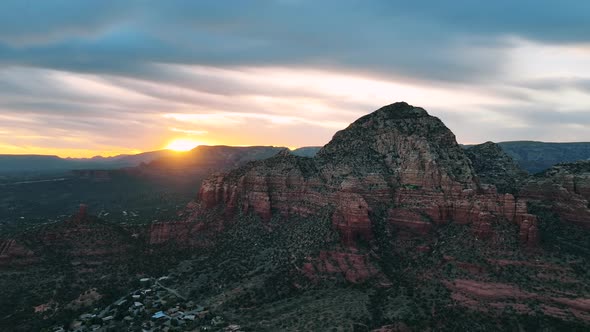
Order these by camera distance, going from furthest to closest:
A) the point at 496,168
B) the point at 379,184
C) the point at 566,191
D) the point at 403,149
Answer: the point at 496,168 < the point at 403,149 < the point at 379,184 < the point at 566,191

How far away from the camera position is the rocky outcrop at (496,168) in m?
104

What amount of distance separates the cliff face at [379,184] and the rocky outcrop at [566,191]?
1172cm

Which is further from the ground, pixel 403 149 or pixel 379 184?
pixel 403 149

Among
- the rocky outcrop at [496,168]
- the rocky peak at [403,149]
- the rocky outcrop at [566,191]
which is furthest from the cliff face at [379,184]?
the rocky outcrop at [566,191]

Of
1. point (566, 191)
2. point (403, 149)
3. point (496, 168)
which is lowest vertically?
point (566, 191)

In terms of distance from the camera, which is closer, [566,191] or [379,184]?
[566,191]

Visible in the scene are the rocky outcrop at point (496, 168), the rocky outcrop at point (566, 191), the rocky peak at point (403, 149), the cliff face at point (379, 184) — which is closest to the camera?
the rocky outcrop at point (566, 191)

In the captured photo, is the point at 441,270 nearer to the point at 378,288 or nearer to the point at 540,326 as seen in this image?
the point at 378,288

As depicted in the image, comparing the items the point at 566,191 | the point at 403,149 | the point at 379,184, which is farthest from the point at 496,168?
the point at 379,184

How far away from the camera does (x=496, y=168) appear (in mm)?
113125

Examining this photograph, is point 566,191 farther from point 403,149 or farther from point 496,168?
point 403,149

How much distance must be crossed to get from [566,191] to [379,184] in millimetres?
36540

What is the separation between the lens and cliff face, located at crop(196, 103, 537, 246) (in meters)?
90.9

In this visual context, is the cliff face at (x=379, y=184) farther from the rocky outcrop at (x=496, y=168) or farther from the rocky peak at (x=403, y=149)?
the rocky outcrop at (x=496, y=168)
